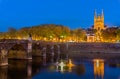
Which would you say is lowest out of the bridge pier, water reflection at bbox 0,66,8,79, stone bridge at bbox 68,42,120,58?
water reflection at bbox 0,66,8,79

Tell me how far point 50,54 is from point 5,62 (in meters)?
43.3

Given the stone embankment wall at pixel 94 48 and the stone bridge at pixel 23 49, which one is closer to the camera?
the stone bridge at pixel 23 49

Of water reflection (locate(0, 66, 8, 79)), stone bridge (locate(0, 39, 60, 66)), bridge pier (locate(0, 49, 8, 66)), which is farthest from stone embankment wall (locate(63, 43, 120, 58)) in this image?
water reflection (locate(0, 66, 8, 79))

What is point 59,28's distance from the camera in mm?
149625

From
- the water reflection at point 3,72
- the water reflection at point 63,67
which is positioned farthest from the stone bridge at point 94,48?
the water reflection at point 3,72

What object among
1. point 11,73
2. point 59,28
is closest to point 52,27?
point 59,28

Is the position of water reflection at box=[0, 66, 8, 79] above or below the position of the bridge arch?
below

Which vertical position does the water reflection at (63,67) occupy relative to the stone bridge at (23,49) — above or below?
below

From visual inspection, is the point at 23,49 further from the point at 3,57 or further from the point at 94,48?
the point at 94,48

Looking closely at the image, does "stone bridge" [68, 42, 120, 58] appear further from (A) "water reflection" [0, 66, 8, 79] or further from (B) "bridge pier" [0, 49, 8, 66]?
(A) "water reflection" [0, 66, 8, 79]

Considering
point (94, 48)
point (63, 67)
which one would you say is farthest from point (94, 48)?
point (63, 67)

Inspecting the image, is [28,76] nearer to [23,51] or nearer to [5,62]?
[5,62]

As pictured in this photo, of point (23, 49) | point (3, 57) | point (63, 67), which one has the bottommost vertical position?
point (63, 67)

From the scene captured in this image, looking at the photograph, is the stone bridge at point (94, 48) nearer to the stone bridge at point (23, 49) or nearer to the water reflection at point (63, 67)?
the stone bridge at point (23, 49)
